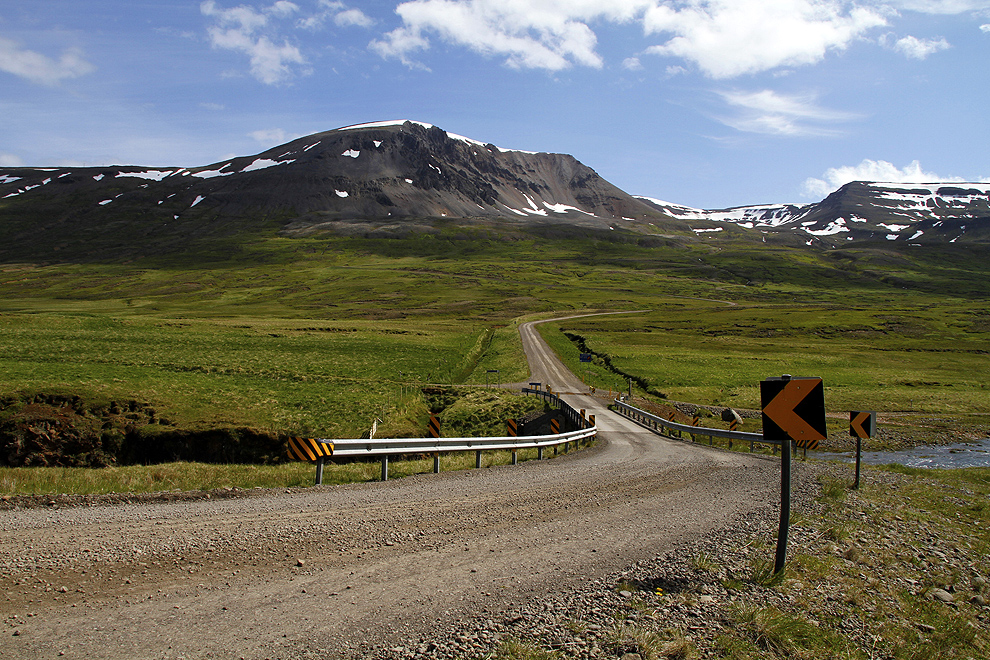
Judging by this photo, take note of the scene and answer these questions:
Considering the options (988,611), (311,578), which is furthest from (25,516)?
(988,611)

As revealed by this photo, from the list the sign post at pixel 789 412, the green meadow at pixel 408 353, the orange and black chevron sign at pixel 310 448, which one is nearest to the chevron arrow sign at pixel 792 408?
the sign post at pixel 789 412

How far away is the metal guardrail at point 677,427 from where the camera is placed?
25.4m

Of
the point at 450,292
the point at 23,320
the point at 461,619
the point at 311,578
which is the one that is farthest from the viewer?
the point at 450,292

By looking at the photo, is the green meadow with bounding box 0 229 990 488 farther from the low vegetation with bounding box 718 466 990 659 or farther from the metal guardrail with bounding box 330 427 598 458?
the low vegetation with bounding box 718 466 990 659

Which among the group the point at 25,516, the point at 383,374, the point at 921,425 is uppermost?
the point at 25,516

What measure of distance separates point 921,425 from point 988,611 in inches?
1590

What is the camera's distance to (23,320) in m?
65.8

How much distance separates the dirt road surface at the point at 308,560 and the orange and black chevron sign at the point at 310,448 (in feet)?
5.35

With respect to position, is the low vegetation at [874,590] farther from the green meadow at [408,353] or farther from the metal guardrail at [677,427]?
the green meadow at [408,353]

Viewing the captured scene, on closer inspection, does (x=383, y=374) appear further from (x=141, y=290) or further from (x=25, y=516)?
(x=141, y=290)

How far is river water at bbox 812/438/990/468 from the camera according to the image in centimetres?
2940

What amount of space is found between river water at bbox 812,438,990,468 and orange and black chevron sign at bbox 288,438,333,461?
27.0 m

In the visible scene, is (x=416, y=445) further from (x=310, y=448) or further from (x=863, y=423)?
(x=863, y=423)

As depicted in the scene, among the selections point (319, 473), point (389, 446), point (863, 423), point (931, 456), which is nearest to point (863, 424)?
point (863, 423)
